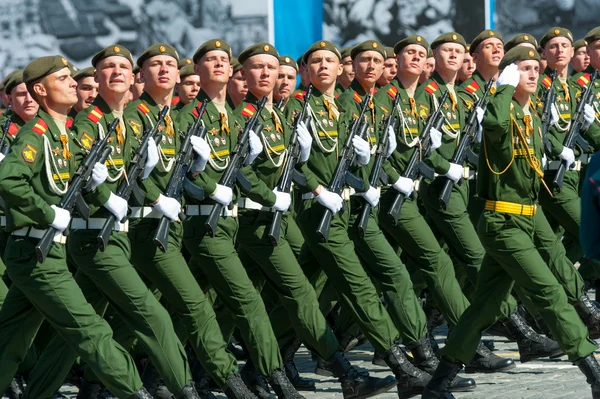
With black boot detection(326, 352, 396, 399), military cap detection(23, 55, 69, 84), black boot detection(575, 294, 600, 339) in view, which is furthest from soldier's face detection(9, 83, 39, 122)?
black boot detection(575, 294, 600, 339)

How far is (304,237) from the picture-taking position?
854 cm

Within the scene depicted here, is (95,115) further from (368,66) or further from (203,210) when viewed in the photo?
(368,66)

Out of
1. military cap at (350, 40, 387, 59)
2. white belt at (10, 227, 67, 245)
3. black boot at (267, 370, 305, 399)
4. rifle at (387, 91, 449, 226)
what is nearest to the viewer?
white belt at (10, 227, 67, 245)

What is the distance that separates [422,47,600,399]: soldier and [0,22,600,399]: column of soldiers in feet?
0.04

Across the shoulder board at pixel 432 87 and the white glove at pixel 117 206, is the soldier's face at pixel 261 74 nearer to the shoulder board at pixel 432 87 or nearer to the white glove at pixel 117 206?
the shoulder board at pixel 432 87

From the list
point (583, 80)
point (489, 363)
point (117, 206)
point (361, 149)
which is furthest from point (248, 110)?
point (583, 80)

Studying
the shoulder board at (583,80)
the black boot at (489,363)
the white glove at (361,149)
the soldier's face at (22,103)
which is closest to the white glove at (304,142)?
the white glove at (361,149)

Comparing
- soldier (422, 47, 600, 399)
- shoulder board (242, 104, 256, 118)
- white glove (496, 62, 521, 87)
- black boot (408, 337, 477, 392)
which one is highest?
white glove (496, 62, 521, 87)

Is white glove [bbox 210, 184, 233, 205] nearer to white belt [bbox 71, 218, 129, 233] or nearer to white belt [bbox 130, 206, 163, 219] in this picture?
white belt [bbox 130, 206, 163, 219]

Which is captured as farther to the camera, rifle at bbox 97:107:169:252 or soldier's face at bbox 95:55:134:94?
soldier's face at bbox 95:55:134:94

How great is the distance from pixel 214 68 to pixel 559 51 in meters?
3.20

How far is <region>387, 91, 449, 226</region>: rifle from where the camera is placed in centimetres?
896

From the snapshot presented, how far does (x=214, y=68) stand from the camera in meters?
8.40

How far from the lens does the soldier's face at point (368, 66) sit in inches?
371
